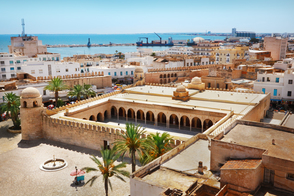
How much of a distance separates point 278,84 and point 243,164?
33466 mm

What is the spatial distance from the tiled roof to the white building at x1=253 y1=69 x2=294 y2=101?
31725mm

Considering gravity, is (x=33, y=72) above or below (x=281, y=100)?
above

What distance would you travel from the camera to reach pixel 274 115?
38562 millimetres

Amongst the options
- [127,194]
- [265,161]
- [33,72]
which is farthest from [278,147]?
[33,72]

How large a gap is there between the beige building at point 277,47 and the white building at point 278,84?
44.4 m

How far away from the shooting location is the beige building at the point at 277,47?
8425 centimetres

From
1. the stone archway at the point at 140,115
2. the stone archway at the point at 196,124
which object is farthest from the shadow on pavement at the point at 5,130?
the stone archway at the point at 196,124

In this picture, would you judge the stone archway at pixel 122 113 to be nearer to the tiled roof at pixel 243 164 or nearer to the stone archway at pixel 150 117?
the stone archway at pixel 150 117

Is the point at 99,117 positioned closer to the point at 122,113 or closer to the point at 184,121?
the point at 122,113

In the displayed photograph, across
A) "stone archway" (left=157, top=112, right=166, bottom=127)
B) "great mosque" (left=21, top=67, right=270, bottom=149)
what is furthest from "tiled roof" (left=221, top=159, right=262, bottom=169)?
"stone archway" (left=157, top=112, right=166, bottom=127)

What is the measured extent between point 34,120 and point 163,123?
14815 mm

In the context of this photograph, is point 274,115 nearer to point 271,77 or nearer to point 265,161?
point 271,77

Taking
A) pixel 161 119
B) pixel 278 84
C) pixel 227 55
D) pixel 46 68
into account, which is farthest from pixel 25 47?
pixel 278 84

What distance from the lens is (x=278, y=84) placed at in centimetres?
4422
